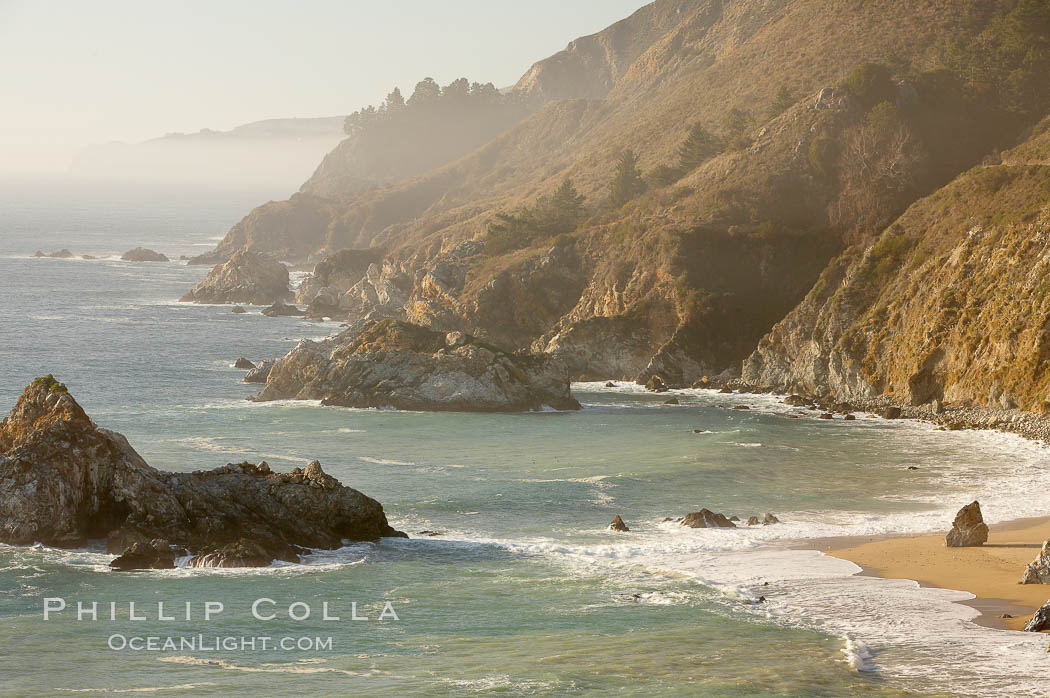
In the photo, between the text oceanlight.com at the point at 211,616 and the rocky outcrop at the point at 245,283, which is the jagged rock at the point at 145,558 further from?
the rocky outcrop at the point at 245,283

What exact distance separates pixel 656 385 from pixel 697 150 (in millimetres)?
52398

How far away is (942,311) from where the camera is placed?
77188mm

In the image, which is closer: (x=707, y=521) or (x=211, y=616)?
(x=211, y=616)

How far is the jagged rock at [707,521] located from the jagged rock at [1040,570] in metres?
12.8

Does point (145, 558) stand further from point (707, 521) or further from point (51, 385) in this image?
point (707, 521)

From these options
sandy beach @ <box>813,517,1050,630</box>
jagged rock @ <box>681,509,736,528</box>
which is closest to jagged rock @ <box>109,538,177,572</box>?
jagged rock @ <box>681,509,736,528</box>

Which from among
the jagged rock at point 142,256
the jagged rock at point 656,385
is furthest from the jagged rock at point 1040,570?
the jagged rock at point 142,256

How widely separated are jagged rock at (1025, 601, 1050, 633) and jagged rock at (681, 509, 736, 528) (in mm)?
15914

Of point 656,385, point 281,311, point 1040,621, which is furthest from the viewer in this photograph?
point 281,311

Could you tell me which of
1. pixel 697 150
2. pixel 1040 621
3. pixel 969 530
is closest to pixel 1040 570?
→ pixel 1040 621

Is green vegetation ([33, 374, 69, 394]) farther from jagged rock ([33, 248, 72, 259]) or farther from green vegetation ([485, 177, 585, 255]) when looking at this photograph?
jagged rock ([33, 248, 72, 259])

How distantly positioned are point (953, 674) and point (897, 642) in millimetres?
3049

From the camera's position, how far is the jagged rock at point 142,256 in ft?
643

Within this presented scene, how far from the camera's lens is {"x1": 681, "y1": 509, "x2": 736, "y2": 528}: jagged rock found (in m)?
48.7
